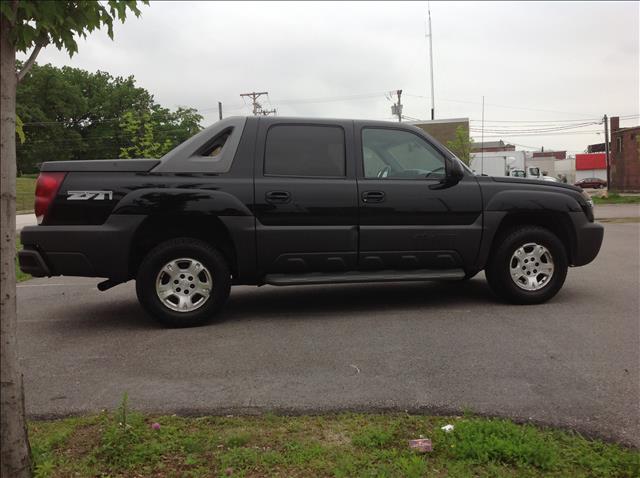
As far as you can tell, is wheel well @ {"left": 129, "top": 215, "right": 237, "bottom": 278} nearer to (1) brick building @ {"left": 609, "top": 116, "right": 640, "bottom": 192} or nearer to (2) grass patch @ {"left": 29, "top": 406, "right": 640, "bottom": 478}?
(2) grass patch @ {"left": 29, "top": 406, "right": 640, "bottom": 478}

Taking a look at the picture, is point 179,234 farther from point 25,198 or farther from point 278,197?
point 25,198

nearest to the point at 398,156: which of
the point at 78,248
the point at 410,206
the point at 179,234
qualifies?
the point at 410,206

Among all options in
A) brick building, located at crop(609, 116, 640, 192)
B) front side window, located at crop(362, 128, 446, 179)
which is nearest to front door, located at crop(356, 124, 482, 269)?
front side window, located at crop(362, 128, 446, 179)

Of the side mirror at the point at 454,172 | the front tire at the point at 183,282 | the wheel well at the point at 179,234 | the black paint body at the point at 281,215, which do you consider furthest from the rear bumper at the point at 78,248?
the side mirror at the point at 454,172

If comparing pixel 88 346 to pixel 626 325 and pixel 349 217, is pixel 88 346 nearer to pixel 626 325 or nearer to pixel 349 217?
pixel 349 217

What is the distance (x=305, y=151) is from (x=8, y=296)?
11.9 ft

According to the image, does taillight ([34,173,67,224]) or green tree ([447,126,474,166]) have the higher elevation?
green tree ([447,126,474,166])

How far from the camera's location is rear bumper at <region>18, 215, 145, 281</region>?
16.3 feet

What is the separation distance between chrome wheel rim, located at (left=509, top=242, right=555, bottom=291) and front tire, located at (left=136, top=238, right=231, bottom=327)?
3.02 m

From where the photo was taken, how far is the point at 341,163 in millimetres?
5582

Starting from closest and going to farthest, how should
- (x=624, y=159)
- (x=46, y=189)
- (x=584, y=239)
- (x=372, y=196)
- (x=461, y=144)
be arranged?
1. (x=46, y=189)
2. (x=372, y=196)
3. (x=584, y=239)
4. (x=461, y=144)
5. (x=624, y=159)

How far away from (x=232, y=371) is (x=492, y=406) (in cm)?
182

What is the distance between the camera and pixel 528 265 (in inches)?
233

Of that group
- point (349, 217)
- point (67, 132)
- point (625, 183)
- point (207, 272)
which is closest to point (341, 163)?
point (349, 217)
